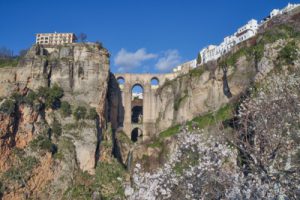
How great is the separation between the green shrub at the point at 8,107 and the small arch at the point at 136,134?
76.4ft

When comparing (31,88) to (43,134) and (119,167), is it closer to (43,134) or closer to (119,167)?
(43,134)

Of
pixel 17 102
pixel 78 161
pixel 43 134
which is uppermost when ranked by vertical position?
pixel 17 102

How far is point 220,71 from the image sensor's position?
51688 mm

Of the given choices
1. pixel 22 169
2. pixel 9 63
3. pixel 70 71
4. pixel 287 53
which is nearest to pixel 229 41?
pixel 70 71

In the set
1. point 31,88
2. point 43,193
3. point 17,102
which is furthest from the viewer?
point 31,88

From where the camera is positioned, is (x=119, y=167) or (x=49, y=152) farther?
(x=119, y=167)

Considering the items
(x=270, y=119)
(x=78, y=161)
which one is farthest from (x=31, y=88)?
(x=270, y=119)

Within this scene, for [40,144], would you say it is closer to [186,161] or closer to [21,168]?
[21,168]

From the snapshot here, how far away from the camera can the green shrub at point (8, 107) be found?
4119 centimetres

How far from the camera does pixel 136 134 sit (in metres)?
63.2

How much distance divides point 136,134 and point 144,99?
5768 mm

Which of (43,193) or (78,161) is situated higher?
(78,161)

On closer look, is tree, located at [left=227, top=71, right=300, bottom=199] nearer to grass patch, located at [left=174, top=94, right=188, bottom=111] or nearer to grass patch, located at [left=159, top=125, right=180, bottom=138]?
grass patch, located at [left=159, top=125, right=180, bottom=138]

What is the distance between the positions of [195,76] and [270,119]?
46249 millimetres
